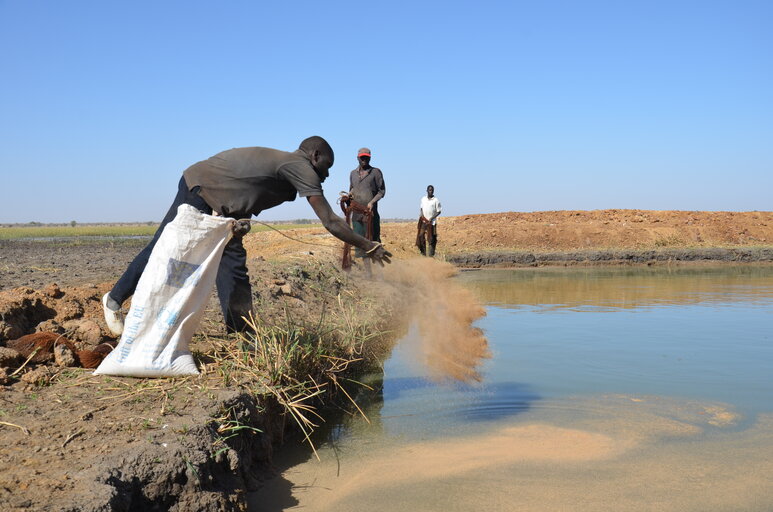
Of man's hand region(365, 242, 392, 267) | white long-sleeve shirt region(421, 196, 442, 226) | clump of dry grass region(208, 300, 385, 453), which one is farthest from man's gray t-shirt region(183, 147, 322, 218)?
white long-sleeve shirt region(421, 196, 442, 226)

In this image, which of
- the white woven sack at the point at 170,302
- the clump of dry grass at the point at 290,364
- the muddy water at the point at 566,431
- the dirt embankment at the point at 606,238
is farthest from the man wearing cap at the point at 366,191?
the dirt embankment at the point at 606,238

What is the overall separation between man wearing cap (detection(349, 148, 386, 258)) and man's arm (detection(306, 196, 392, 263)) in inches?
194

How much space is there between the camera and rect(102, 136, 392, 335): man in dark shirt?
3.93 m

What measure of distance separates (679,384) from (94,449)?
4.31 meters

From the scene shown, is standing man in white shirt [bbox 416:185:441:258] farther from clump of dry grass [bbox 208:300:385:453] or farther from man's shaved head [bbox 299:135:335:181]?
man's shaved head [bbox 299:135:335:181]

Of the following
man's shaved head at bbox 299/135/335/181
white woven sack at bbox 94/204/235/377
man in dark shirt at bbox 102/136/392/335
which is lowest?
white woven sack at bbox 94/204/235/377

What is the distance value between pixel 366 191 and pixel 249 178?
5384mm

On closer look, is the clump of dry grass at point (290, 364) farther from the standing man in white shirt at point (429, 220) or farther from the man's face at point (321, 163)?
the standing man in white shirt at point (429, 220)

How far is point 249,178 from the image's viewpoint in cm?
398

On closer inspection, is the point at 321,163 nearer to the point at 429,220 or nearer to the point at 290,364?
the point at 290,364

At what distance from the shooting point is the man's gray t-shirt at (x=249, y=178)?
12.9 ft

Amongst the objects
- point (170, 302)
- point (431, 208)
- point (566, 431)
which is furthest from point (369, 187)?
point (170, 302)

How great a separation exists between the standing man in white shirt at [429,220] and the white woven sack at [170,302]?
1019 centimetres

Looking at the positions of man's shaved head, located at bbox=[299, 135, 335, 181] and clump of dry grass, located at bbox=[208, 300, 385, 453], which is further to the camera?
→ man's shaved head, located at bbox=[299, 135, 335, 181]
